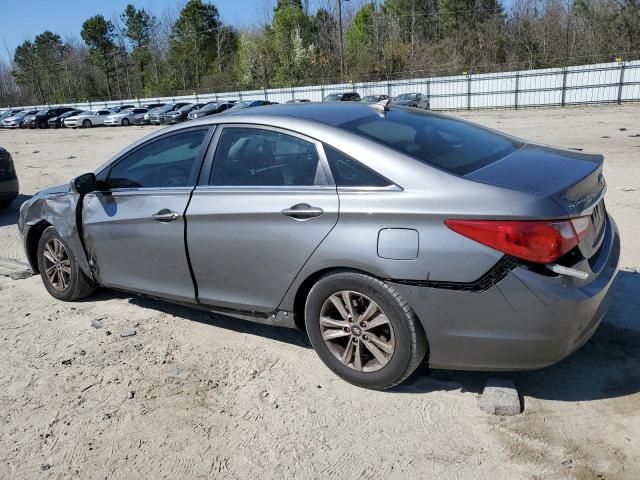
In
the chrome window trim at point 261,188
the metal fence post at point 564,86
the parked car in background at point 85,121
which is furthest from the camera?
Answer: the parked car in background at point 85,121

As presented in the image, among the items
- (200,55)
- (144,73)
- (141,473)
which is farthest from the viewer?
(144,73)

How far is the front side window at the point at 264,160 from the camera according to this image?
131 inches

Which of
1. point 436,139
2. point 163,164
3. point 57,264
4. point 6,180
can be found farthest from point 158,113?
point 436,139

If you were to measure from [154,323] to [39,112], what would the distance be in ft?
158

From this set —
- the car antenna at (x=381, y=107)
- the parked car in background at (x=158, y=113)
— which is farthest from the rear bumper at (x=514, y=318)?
the parked car in background at (x=158, y=113)

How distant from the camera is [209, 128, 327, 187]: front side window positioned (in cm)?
334

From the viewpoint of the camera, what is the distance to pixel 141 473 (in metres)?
2.74

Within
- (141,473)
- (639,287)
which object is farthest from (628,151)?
(141,473)

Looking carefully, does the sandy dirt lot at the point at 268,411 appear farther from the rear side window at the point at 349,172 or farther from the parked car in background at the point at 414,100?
the parked car in background at the point at 414,100

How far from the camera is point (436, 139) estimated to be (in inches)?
134

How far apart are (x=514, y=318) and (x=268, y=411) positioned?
144 centimetres

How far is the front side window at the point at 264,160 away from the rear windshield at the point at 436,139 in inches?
12.7

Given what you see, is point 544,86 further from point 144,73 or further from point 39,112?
point 144,73

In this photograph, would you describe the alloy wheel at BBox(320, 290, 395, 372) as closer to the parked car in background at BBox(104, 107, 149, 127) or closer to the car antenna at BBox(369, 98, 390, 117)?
the car antenna at BBox(369, 98, 390, 117)
